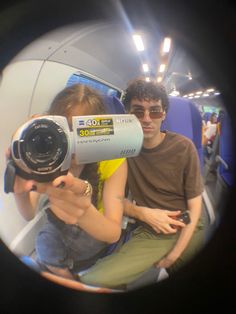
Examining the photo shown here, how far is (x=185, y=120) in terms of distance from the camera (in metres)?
0.89

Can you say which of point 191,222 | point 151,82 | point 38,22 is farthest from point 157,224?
point 38,22

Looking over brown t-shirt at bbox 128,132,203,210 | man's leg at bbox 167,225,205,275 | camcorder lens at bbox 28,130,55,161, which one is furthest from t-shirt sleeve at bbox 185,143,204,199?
camcorder lens at bbox 28,130,55,161

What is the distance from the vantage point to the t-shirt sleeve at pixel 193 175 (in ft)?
2.88

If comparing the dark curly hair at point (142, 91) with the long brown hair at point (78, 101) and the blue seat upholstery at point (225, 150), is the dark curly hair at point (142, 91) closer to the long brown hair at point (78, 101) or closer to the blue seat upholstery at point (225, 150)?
the long brown hair at point (78, 101)

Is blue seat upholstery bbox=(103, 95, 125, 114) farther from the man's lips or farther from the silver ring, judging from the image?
the silver ring


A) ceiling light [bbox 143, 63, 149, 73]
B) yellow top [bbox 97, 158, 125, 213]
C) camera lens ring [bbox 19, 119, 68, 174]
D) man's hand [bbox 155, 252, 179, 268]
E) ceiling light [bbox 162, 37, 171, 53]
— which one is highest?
ceiling light [bbox 162, 37, 171, 53]

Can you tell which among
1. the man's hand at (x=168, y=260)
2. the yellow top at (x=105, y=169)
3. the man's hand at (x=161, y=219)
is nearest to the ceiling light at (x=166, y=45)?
the yellow top at (x=105, y=169)

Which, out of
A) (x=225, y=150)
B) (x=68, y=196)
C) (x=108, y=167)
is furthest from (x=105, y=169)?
(x=225, y=150)

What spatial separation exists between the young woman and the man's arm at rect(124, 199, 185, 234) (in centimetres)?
3

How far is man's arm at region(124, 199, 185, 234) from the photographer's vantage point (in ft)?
2.99

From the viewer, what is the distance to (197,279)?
1057 millimetres

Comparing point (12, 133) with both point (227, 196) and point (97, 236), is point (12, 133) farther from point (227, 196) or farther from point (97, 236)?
point (227, 196)

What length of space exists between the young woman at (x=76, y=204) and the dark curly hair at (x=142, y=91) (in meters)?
0.07

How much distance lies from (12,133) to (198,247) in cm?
57
